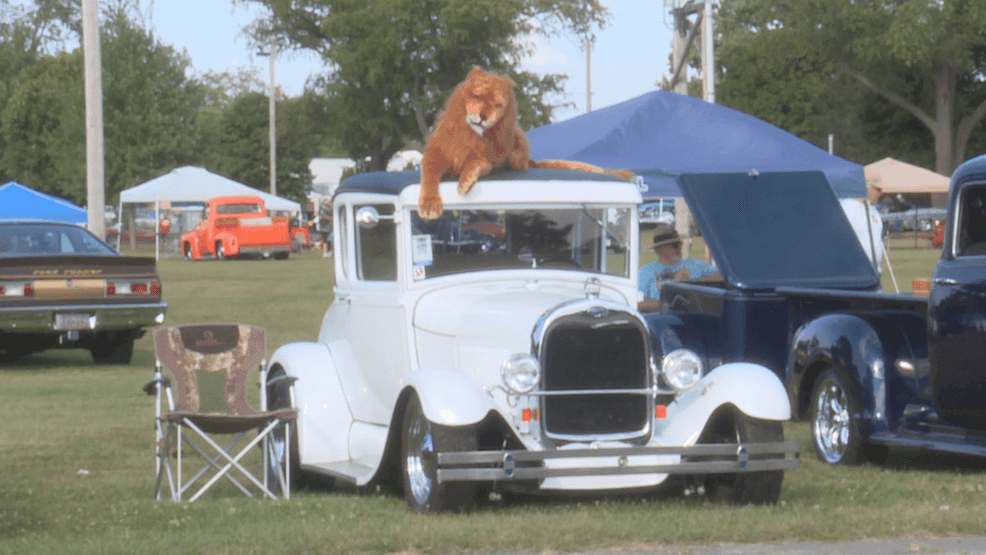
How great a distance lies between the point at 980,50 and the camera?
2126 inches

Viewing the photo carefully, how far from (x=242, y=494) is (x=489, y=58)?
5046 cm

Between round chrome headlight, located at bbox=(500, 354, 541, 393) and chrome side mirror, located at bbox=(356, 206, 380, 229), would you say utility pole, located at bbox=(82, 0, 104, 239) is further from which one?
round chrome headlight, located at bbox=(500, 354, 541, 393)

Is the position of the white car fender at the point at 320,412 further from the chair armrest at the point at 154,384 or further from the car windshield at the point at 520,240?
the car windshield at the point at 520,240

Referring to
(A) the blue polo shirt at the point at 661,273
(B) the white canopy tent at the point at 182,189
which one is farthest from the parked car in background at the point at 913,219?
(A) the blue polo shirt at the point at 661,273

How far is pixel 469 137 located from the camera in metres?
8.07

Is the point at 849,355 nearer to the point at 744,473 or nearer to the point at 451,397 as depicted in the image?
the point at 744,473

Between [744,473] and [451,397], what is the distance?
159 centimetres

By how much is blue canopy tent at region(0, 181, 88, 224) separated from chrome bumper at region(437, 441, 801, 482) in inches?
1046

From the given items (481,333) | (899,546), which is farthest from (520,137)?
(899,546)

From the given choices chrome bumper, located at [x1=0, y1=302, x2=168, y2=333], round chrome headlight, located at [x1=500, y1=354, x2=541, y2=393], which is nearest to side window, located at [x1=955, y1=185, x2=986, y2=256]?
round chrome headlight, located at [x1=500, y1=354, x2=541, y2=393]

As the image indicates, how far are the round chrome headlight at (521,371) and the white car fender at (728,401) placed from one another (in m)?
0.85

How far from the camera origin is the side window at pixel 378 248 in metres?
8.33

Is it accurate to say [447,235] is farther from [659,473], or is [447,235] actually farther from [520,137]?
[659,473]

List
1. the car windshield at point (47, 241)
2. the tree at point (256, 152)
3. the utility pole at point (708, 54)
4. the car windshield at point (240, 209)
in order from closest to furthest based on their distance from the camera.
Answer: the car windshield at point (47, 241), the utility pole at point (708, 54), the car windshield at point (240, 209), the tree at point (256, 152)
